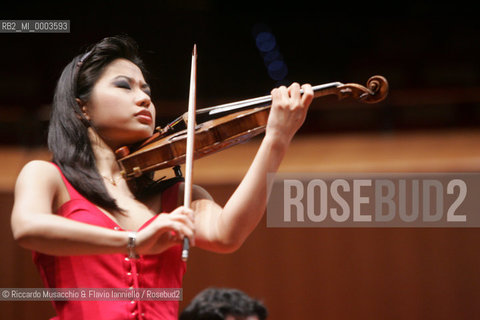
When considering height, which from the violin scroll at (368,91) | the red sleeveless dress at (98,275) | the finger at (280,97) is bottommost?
the red sleeveless dress at (98,275)

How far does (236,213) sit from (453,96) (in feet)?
10.6

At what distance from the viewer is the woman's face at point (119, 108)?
51.1 inches

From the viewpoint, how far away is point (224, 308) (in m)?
2.13

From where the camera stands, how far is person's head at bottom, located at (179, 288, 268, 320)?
2.11 metres

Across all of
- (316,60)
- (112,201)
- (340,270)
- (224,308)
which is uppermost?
(316,60)

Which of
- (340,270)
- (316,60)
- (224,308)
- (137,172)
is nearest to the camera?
(137,172)

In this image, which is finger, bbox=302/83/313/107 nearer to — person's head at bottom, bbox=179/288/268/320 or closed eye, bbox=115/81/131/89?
closed eye, bbox=115/81/131/89

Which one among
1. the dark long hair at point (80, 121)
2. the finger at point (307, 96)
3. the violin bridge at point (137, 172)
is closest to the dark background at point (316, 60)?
the dark long hair at point (80, 121)

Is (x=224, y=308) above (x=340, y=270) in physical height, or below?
below

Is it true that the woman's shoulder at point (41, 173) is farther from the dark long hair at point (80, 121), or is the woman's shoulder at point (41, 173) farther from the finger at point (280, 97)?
the finger at point (280, 97)

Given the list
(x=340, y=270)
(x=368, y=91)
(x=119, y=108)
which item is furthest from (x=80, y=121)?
(x=340, y=270)

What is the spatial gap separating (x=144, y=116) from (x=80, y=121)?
127 mm

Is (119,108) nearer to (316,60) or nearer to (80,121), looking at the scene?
(80,121)

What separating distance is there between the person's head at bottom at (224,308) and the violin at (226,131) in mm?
951
